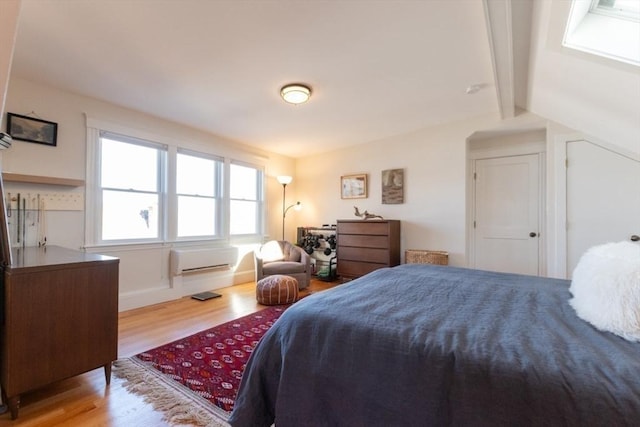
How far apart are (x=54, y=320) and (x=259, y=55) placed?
236cm

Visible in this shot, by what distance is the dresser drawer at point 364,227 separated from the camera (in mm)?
4184

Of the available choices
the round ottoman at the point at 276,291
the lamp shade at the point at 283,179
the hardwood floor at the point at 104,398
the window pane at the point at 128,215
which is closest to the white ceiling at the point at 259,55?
the window pane at the point at 128,215

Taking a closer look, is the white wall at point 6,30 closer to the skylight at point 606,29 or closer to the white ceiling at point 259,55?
the white ceiling at point 259,55

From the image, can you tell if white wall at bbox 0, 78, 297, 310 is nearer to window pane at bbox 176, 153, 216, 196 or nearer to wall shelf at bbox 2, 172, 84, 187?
wall shelf at bbox 2, 172, 84, 187

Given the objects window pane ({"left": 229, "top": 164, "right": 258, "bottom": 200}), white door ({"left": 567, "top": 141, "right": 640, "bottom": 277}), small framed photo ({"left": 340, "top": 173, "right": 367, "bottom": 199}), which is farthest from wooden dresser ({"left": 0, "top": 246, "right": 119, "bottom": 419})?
white door ({"left": 567, "top": 141, "right": 640, "bottom": 277})

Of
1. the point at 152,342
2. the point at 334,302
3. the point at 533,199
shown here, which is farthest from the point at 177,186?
the point at 533,199

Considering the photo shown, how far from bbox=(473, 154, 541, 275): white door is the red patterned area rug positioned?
3.53 m

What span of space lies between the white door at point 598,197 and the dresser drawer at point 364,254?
7.23 feet

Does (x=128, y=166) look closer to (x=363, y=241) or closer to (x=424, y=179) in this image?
(x=363, y=241)

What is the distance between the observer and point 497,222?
13.8 feet

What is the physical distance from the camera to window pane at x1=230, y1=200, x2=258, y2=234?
4685 millimetres

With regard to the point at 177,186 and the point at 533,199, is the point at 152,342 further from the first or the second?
the point at 533,199

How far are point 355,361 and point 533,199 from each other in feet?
13.6

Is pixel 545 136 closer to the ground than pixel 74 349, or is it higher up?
Answer: higher up
